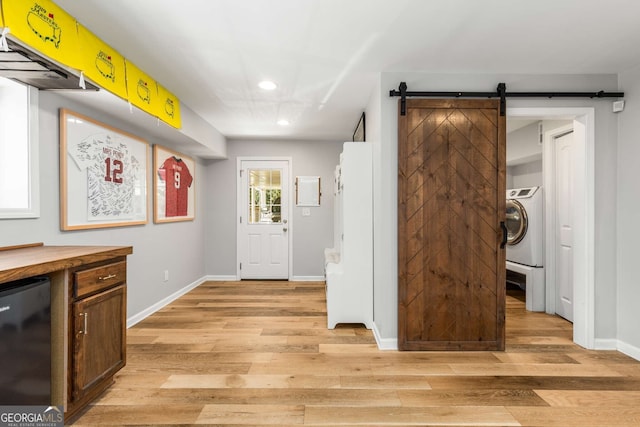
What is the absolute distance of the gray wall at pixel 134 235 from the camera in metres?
2.30

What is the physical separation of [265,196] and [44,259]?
4.05m

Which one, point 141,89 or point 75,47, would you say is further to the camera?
point 141,89

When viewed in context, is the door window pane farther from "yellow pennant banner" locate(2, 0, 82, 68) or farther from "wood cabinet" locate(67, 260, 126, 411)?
"yellow pennant banner" locate(2, 0, 82, 68)

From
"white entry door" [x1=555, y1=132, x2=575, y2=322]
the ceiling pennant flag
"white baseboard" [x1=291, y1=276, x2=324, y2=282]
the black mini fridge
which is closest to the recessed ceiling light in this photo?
the ceiling pennant flag

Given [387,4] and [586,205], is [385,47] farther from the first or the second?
[586,205]

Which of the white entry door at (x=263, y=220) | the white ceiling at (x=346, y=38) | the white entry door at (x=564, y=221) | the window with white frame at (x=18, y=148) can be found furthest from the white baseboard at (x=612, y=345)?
the window with white frame at (x=18, y=148)

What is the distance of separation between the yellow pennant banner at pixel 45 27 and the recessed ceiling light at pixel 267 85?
1.40 meters

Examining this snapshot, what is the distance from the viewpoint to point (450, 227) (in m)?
2.78

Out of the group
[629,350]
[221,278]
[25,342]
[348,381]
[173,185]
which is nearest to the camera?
[25,342]

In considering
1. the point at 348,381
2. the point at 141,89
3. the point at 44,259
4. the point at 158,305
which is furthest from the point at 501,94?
the point at 158,305

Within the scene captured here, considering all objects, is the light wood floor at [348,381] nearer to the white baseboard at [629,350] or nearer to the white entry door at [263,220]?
the white baseboard at [629,350]

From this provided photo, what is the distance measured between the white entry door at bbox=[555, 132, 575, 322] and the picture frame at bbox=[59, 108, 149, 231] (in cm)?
460

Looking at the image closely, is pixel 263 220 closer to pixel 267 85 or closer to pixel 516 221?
pixel 267 85

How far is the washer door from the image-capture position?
4016 mm
